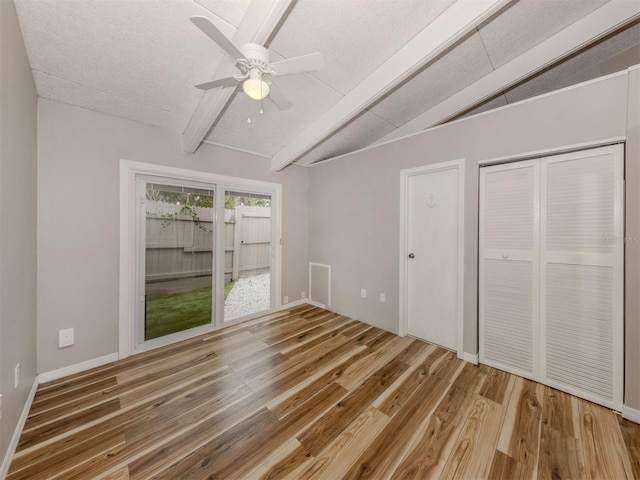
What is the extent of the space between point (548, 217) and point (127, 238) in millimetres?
3969

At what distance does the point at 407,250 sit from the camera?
2994 mm

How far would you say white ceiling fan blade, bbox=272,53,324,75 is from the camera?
155 centimetres

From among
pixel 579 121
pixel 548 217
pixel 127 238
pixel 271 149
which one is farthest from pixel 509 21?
pixel 127 238

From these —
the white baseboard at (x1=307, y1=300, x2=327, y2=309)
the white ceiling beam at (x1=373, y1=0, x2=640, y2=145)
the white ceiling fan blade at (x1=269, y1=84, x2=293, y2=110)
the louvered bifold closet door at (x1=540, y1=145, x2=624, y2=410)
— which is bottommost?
the white baseboard at (x1=307, y1=300, x2=327, y2=309)

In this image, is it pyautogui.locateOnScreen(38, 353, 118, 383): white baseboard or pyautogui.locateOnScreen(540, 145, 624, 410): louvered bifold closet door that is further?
pyautogui.locateOnScreen(38, 353, 118, 383): white baseboard

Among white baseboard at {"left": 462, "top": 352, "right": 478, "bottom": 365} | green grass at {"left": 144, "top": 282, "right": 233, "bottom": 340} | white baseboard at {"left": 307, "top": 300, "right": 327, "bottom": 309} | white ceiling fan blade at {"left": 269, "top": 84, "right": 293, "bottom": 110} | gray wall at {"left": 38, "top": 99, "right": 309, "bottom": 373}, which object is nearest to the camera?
white ceiling fan blade at {"left": 269, "top": 84, "right": 293, "bottom": 110}

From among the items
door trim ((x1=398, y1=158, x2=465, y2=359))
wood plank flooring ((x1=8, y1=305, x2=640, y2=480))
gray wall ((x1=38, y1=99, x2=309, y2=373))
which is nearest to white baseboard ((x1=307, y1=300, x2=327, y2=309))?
door trim ((x1=398, y1=158, x2=465, y2=359))

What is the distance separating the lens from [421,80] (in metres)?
2.53

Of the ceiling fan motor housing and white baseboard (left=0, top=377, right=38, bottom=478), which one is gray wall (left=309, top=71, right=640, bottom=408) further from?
white baseboard (left=0, top=377, right=38, bottom=478)

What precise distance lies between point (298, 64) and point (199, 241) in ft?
7.57

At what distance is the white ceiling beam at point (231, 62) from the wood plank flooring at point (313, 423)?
2389 millimetres

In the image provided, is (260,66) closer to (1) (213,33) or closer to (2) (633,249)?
(1) (213,33)

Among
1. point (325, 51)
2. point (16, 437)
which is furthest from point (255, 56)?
point (16, 437)

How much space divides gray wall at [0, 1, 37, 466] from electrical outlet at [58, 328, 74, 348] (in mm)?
211
